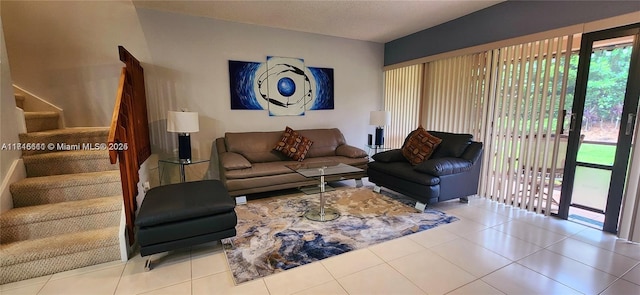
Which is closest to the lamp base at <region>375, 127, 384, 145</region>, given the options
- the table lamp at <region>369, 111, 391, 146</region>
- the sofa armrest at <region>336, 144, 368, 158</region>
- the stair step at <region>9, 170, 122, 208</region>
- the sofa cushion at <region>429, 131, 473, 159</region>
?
the table lamp at <region>369, 111, 391, 146</region>

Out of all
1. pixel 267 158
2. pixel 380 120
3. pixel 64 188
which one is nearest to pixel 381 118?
pixel 380 120

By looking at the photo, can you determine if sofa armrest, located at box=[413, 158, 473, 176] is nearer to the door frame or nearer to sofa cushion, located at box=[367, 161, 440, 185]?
sofa cushion, located at box=[367, 161, 440, 185]

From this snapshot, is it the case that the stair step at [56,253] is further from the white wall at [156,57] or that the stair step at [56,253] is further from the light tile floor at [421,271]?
the white wall at [156,57]

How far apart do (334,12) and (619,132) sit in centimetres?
323

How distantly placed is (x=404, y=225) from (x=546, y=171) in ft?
5.73

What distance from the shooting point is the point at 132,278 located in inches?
73.2

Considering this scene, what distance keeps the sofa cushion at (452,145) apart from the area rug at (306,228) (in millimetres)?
753

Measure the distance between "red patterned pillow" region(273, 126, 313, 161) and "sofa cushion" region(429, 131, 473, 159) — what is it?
1.82 m

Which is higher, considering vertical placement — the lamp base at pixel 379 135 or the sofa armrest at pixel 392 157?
the lamp base at pixel 379 135

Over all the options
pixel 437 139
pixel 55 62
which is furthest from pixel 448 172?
pixel 55 62

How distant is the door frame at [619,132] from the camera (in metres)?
2.31

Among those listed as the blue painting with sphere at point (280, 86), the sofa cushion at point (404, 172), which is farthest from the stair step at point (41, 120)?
the sofa cushion at point (404, 172)

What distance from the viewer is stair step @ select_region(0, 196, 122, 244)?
196 centimetres

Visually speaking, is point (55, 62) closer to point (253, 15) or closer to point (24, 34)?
point (24, 34)
